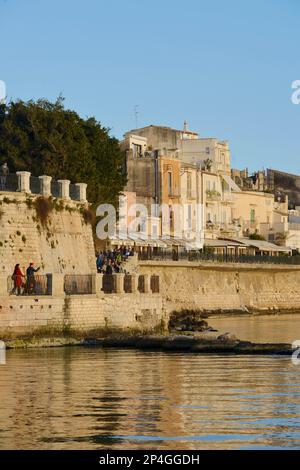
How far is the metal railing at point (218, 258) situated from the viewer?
6686 centimetres

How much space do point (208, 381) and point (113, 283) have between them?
52.8ft

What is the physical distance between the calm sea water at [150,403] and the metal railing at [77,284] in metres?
6.78

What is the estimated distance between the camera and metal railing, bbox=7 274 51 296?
128ft

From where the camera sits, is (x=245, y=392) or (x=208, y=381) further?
(x=208, y=381)

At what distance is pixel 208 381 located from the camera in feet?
89.7

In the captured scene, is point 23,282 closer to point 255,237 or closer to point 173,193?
point 173,193

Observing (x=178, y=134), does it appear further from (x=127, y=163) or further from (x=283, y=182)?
(x=283, y=182)

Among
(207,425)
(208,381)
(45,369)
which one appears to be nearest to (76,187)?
(45,369)

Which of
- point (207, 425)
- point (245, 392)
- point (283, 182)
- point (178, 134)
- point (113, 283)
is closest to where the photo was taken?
point (207, 425)

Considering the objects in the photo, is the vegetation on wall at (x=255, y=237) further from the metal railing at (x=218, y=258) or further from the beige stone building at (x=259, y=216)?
the metal railing at (x=218, y=258)

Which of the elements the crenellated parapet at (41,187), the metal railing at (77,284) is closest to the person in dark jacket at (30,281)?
the metal railing at (77,284)

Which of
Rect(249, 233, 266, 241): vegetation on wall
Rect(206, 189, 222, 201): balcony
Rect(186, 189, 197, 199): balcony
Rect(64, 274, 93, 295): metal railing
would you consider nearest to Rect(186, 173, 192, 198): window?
Rect(186, 189, 197, 199): balcony

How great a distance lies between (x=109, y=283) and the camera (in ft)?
142
